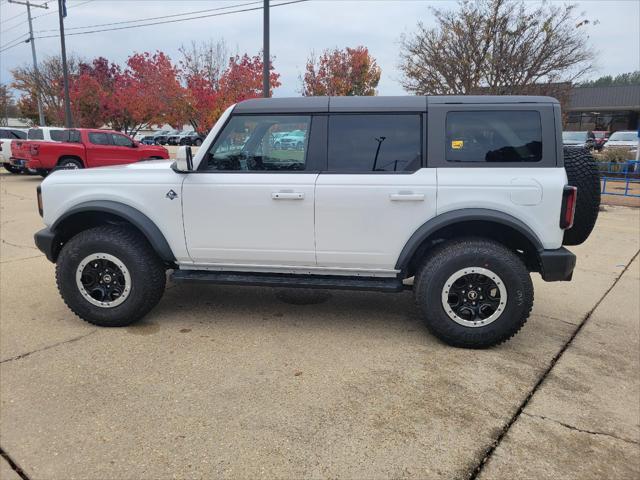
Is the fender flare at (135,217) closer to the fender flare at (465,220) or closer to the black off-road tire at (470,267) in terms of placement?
the fender flare at (465,220)

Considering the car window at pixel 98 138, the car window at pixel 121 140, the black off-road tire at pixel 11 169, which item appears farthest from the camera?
the black off-road tire at pixel 11 169

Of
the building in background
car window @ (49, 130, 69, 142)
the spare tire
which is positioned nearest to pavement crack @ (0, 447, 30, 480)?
the spare tire

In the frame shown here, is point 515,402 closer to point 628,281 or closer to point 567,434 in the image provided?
point 567,434

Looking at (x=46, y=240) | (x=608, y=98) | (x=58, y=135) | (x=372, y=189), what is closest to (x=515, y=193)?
(x=372, y=189)

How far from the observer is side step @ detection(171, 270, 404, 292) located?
3688 millimetres

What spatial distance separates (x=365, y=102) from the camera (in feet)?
12.0

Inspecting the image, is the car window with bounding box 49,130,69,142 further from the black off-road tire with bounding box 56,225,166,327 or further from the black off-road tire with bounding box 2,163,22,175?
the black off-road tire with bounding box 56,225,166,327

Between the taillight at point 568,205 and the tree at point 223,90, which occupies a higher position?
the tree at point 223,90

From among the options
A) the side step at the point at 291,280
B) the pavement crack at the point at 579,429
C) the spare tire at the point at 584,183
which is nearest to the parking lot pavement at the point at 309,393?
the pavement crack at the point at 579,429

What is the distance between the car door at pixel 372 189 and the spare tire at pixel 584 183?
3.76ft

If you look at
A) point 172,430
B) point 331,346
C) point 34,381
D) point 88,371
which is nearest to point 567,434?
point 331,346

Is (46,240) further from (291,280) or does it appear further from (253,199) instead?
(291,280)

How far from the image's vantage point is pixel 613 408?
2916 mm

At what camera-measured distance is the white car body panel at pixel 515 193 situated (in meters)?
3.38
